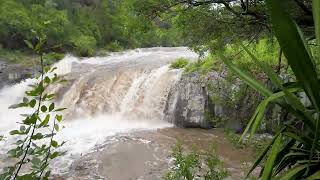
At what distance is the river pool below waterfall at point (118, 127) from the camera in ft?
23.7

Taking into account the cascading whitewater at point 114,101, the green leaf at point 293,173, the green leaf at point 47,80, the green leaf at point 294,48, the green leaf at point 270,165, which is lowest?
the cascading whitewater at point 114,101

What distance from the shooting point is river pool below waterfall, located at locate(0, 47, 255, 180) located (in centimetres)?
721

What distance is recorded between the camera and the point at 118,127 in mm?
10664

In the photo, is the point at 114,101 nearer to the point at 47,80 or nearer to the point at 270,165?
the point at 47,80

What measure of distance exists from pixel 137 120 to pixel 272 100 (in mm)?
10369

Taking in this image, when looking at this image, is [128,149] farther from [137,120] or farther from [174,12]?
[174,12]

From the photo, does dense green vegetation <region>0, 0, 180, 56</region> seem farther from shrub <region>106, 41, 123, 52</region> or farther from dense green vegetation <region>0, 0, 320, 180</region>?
dense green vegetation <region>0, 0, 320, 180</region>

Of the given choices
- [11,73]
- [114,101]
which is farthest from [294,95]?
[11,73]

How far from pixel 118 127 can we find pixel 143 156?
303 cm

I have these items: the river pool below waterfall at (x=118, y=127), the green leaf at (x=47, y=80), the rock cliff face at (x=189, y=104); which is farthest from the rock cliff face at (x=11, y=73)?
the green leaf at (x=47, y=80)

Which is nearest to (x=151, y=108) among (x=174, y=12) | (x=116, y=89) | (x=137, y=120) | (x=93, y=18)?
(x=137, y=120)

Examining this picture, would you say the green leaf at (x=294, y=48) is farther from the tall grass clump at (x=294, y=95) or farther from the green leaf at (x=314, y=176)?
the green leaf at (x=314, y=176)

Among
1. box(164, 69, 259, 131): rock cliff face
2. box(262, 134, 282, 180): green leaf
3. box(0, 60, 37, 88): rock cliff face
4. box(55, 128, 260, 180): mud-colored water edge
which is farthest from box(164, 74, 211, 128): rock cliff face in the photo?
box(262, 134, 282, 180): green leaf

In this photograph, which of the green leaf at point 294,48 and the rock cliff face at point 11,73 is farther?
the rock cliff face at point 11,73
